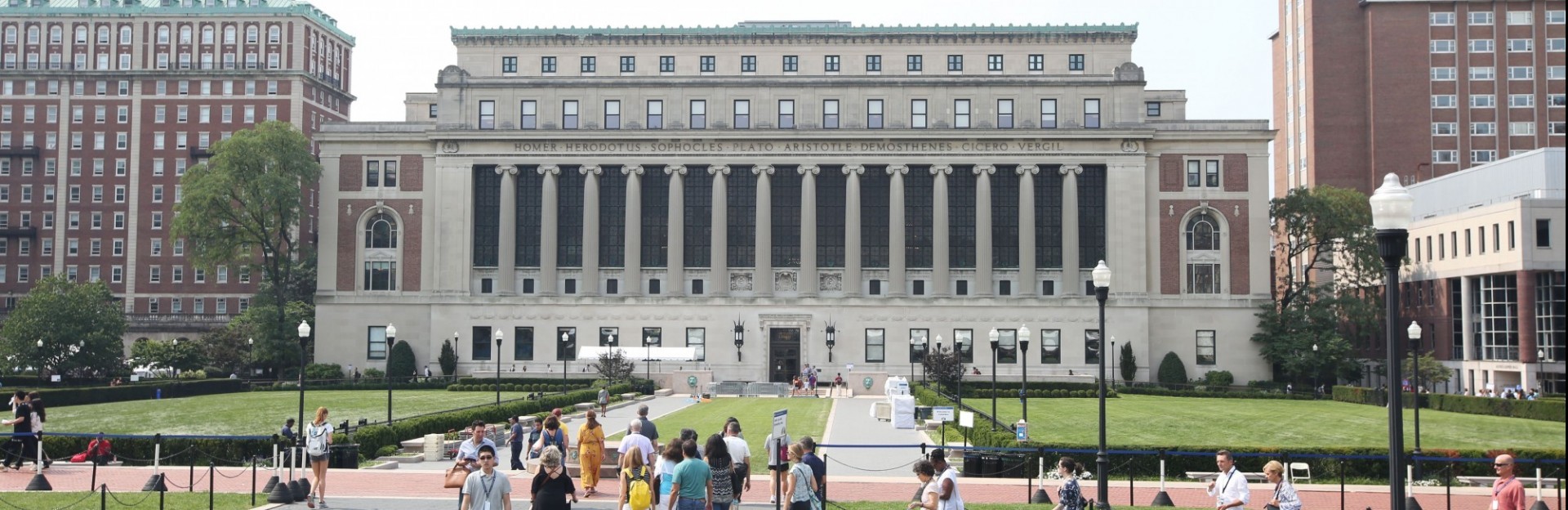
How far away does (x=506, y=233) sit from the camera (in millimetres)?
94750

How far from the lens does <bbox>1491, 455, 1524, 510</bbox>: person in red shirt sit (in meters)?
20.5

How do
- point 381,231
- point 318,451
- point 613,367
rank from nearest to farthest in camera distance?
1. point 318,451
2. point 613,367
3. point 381,231

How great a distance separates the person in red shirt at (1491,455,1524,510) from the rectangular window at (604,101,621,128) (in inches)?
3114

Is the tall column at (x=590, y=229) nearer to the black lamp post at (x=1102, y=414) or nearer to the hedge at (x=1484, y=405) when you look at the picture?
the hedge at (x=1484, y=405)

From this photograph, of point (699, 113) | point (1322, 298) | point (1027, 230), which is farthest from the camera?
point (699, 113)

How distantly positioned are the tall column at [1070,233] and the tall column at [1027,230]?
6.74 ft

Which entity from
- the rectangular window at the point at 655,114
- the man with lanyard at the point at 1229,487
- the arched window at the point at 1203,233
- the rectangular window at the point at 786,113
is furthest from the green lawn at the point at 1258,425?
the rectangular window at the point at 655,114

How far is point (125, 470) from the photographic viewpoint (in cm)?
3612

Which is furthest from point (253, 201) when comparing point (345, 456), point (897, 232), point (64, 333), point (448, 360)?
point (345, 456)

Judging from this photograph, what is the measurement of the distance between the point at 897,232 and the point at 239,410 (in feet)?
152

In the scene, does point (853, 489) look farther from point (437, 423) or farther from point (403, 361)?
point (403, 361)

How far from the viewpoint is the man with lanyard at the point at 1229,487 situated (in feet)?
70.7

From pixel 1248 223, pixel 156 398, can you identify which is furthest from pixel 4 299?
pixel 1248 223

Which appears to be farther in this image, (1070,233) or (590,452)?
(1070,233)
